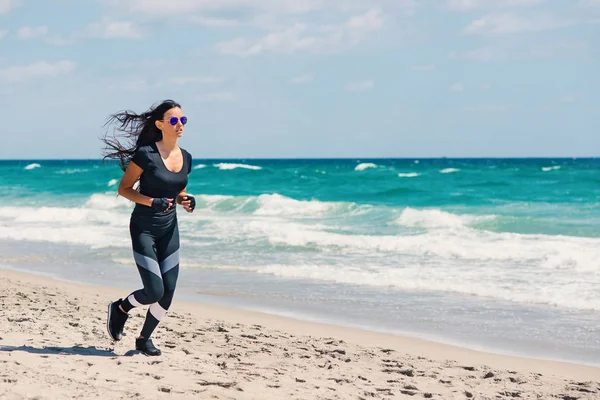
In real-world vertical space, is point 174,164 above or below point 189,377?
above

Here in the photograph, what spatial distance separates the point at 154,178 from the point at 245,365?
→ 158 cm

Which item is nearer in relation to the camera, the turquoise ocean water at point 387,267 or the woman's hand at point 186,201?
the woman's hand at point 186,201

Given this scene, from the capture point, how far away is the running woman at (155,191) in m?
5.26

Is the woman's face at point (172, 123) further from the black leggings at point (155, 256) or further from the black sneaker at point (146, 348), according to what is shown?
the black sneaker at point (146, 348)

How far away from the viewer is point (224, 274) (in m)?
11.7

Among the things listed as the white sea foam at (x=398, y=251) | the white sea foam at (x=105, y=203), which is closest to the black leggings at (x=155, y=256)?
the white sea foam at (x=398, y=251)

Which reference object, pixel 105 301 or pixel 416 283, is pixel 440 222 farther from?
pixel 105 301

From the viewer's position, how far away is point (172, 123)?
5.34m

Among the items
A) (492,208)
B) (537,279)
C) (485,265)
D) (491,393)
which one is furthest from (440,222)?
(491,393)

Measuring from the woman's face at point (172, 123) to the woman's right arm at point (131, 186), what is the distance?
13.4 inches

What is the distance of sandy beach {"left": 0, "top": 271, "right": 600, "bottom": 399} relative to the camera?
4.83m

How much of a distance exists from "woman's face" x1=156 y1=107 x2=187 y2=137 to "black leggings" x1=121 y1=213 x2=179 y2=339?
1.96 feet

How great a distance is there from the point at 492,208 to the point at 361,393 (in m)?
24.5

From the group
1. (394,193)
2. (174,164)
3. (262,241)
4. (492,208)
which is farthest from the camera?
(394,193)
